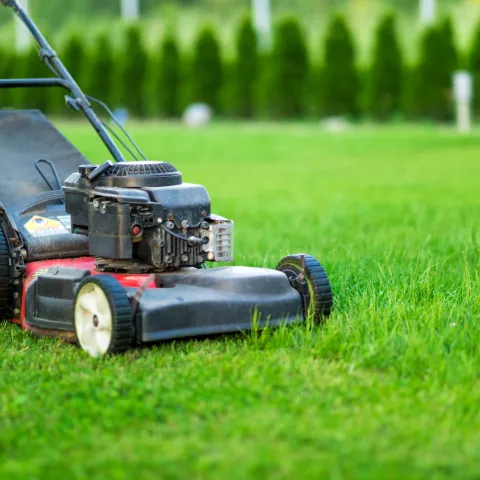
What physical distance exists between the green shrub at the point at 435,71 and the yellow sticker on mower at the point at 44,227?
697 inches

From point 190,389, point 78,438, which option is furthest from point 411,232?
point 78,438

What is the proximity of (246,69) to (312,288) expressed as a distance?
20223 mm

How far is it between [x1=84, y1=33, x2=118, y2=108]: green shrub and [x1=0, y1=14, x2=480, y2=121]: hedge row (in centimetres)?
3

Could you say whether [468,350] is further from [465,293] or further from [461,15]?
[461,15]

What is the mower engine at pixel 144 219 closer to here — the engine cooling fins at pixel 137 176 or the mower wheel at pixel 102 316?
the engine cooling fins at pixel 137 176

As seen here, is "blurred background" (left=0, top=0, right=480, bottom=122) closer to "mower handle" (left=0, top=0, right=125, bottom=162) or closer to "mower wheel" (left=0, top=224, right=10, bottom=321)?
"mower handle" (left=0, top=0, right=125, bottom=162)

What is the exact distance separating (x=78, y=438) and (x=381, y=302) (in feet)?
6.05

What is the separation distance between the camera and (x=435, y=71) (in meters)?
21.2

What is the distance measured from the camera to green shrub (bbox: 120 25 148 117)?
985 inches

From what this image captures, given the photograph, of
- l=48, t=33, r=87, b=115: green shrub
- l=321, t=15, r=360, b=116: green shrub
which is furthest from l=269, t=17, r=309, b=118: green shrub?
l=48, t=33, r=87, b=115: green shrub

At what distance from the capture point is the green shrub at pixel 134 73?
25.0 meters

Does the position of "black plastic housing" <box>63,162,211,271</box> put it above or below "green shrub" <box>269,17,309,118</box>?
below

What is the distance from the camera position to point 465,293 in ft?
14.3

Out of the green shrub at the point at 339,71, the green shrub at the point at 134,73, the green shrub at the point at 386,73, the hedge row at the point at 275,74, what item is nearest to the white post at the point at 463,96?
the hedge row at the point at 275,74
